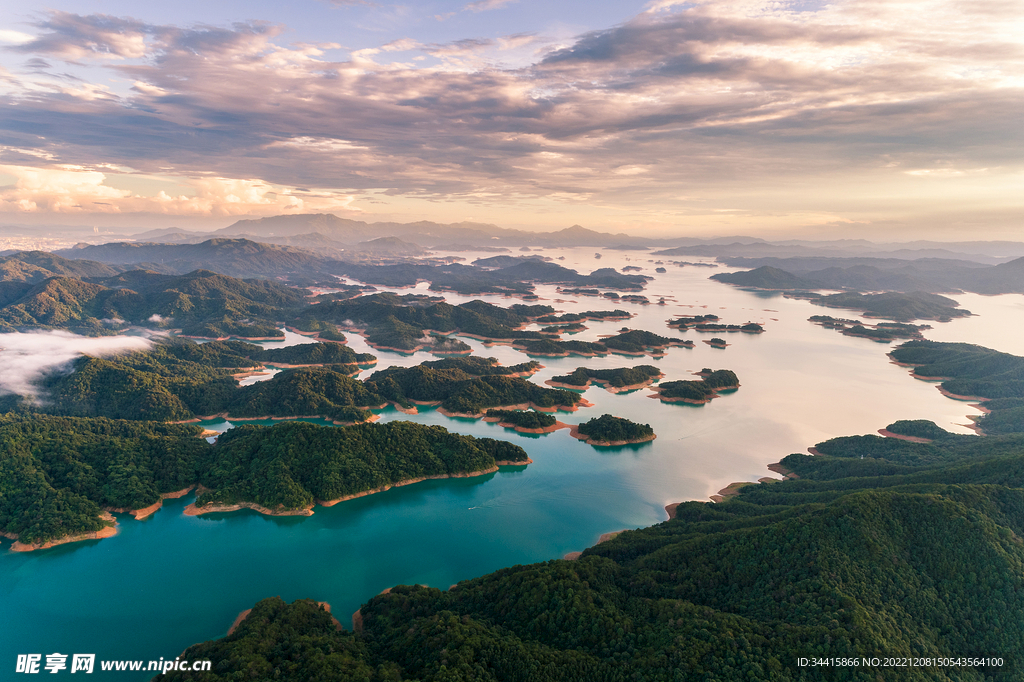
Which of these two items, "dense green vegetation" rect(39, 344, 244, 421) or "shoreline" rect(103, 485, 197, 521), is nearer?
"shoreline" rect(103, 485, 197, 521)

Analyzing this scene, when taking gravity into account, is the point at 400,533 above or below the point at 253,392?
below

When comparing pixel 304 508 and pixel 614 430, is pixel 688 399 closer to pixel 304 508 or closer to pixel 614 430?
pixel 614 430

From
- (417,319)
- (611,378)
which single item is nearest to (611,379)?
(611,378)

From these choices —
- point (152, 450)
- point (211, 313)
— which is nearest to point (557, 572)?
point (152, 450)

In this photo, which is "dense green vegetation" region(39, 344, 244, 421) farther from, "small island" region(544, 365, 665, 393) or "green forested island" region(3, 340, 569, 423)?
"small island" region(544, 365, 665, 393)

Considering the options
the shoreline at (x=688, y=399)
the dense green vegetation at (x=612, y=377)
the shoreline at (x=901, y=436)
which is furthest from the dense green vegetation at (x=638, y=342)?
the shoreline at (x=901, y=436)

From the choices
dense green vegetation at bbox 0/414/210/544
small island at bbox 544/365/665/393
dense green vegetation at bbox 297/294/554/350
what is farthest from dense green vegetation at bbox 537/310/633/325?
dense green vegetation at bbox 0/414/210/544
